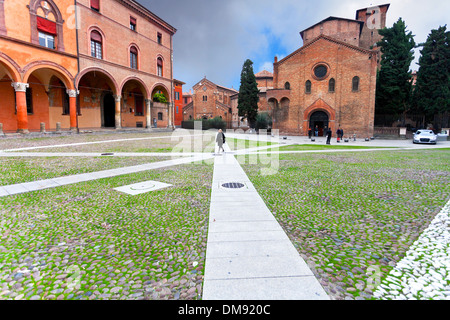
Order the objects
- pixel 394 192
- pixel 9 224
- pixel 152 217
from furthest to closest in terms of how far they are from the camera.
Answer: pixel 394 192 → pixel 152 217 → pixel 9 224

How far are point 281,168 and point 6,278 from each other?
8.39 metres

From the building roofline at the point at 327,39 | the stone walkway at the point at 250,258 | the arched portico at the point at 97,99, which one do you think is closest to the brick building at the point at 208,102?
the building roofline at the point at 327,39

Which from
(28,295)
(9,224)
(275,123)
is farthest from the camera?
(275,123)

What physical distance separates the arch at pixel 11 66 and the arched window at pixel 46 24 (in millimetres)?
2691

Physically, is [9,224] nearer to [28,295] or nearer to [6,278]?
[6,278]

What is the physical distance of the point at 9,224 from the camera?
4.18 metres

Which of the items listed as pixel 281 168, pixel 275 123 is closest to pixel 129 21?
pixel 275 123

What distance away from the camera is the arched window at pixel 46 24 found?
65.9 feet

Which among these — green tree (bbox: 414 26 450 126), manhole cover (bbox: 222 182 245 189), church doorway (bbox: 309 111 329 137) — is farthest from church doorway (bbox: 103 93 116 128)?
green tree (bbox: 414 26 450 126)

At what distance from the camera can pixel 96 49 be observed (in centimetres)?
2592

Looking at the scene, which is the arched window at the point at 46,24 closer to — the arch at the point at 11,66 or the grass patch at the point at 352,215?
the arch at the point at 11,66

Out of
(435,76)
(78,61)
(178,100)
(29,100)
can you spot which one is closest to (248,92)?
(178,100)

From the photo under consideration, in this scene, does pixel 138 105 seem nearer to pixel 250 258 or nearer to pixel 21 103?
pixel 21 103
